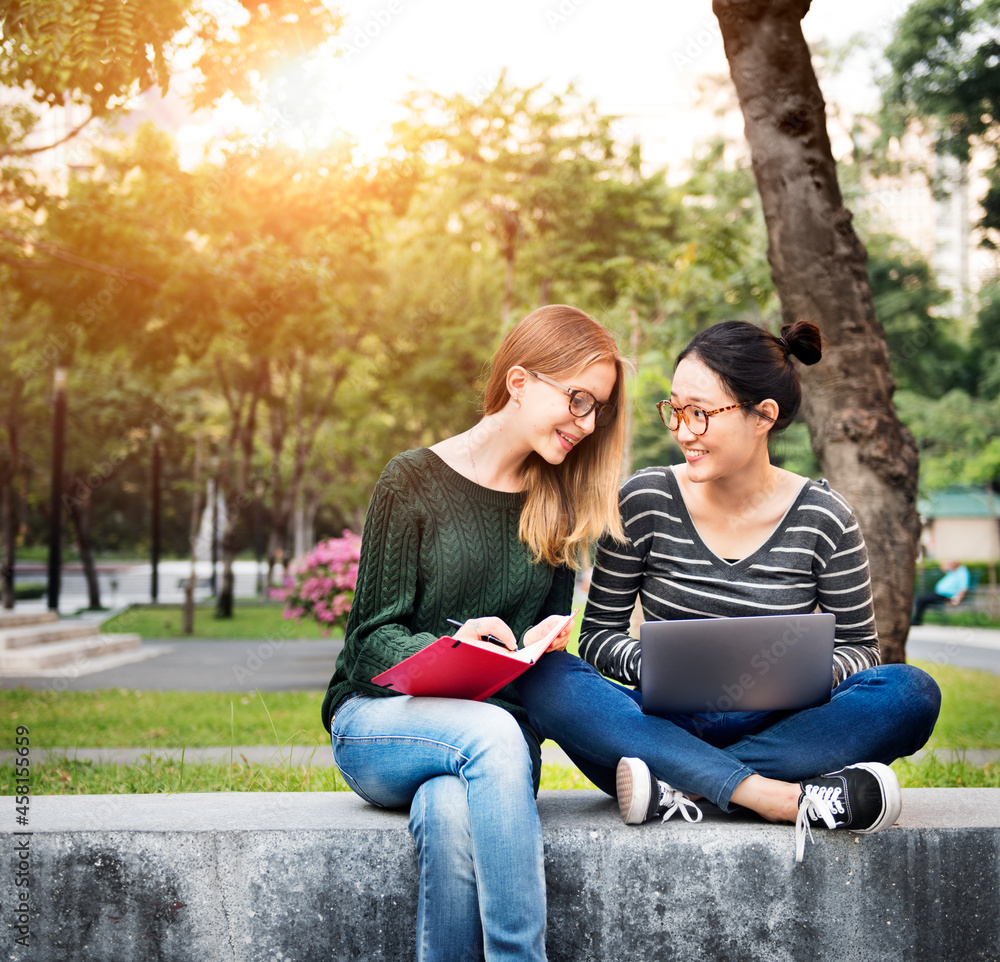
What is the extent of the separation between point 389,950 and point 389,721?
1.80 feet

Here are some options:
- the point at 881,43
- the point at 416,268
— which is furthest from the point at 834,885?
the point at 416,268

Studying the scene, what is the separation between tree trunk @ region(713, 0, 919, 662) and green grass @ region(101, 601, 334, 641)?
9.88 m

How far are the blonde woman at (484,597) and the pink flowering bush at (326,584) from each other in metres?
6.87

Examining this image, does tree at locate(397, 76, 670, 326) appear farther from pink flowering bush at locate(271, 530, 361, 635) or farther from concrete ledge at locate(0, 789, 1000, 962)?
concrete ledge at locate(0, 789, 1000, 962)

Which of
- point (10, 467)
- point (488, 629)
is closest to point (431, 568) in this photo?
point (488, 629)

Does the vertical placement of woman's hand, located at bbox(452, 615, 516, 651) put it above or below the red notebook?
above

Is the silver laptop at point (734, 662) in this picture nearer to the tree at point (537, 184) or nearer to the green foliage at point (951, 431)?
the tree at point (537, 184)

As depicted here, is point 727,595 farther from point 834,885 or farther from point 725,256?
point 725,256

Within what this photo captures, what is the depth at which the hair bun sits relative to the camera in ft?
9.48

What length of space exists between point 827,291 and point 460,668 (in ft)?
9.91

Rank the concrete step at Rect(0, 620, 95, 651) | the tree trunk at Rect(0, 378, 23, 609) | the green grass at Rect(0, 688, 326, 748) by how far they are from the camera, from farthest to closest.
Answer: the tree trunk at Rect(0, 378, 23, 609) → the concrete step at Rect(0, 620, 95, 651) → the green grass at Rect(0, 688, 326, 748)

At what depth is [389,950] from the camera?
2391 mm

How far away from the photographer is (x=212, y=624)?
17922 millimetres

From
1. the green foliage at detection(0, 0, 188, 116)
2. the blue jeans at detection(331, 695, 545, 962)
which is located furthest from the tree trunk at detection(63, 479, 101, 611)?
the blue jeans at detection(331, 695, 545, 962)
